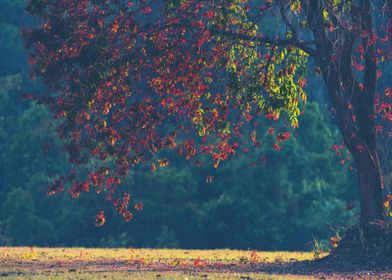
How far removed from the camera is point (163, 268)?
20.4m

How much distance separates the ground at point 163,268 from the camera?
1814 cm

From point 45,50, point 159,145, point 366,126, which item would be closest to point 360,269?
point 366,126

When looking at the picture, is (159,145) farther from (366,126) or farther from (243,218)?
(243,218)

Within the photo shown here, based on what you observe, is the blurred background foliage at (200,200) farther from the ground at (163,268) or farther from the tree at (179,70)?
the tree at (179,70)

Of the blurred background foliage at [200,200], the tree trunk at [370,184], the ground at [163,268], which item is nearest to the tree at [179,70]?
the tree trunk at [370,184]

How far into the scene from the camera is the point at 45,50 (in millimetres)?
19406

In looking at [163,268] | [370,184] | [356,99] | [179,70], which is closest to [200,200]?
[370,184]

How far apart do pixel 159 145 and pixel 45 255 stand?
618cm

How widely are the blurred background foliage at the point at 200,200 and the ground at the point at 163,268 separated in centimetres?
2236

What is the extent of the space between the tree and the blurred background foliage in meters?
24.2

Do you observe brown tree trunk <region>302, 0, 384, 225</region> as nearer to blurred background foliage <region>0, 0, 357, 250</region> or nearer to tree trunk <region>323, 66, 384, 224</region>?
tree trunk <region>323, 66, 384, 224</region>

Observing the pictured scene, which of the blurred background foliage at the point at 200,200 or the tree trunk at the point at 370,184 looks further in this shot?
the blurred background foliage at the point at 200,200

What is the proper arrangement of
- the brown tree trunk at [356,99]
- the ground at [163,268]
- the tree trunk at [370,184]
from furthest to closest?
the tree trunk at [370,184]
the brown tree trunk at [356,99]
the ground at [163,268]

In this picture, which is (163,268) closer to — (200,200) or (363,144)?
(363,144)
